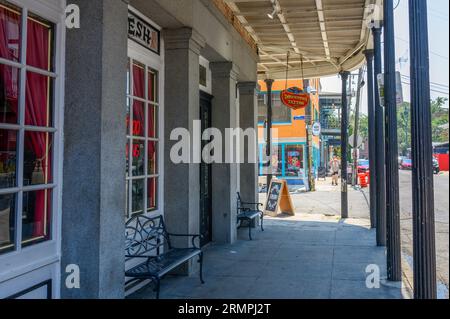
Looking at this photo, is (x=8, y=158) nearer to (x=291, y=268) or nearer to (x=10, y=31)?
(x=10, y=31)

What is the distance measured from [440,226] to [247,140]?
4.43 meters

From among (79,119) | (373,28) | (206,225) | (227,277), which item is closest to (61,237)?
(79,119)

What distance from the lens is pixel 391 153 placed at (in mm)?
5453

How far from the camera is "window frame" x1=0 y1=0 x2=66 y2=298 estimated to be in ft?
10.5

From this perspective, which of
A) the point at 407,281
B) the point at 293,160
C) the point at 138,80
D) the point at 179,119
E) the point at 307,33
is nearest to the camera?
the point at 138,80

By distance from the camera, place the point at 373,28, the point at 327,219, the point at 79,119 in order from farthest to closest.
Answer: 1. the point at 327,219
2. the point at 373,28
3. the point at 79,119

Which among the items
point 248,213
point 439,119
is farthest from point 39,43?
point 248,213

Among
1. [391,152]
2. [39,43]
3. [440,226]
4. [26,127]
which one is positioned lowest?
[440,226]

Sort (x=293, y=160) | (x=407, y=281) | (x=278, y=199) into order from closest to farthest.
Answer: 1. (x=407, y=281)
2. (x=278, y=199)
3. (x=293, y=160)

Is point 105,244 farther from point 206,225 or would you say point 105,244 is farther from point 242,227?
point 242,227

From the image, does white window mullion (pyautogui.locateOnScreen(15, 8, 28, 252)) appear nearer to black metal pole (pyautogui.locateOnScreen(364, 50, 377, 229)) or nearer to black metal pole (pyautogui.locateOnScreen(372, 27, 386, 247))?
black metal pole (pyautogui.locateOnScreen(372, 27, 386, 247))

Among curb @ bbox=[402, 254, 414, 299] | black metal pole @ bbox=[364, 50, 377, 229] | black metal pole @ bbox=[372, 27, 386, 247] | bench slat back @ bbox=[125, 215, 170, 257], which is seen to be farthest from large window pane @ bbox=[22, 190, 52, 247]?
black metal pole @ bbox=[364, 50, 377, 229]

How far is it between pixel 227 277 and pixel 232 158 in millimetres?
2942

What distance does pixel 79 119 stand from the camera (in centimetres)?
361
